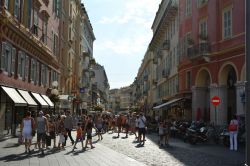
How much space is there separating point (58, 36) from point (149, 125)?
13977 millimetres

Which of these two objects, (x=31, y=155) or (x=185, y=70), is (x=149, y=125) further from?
(x=31, y=155)

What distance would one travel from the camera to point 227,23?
3256cm

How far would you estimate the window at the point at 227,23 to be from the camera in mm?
32062

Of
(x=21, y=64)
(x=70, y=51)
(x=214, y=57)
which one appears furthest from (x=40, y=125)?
(x=70, y=51)

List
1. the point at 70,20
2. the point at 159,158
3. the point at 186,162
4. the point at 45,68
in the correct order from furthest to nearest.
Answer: the point at 70,20
the point at 45,68
the point at 159,158
the point at 186,162

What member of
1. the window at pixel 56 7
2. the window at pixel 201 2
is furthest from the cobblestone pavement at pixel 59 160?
the window at pixel 56 7

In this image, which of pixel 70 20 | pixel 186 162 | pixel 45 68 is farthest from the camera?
pixel 70 20

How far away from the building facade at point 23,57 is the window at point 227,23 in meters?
14.2

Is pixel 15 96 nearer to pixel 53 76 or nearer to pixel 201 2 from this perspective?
pixel 53 76

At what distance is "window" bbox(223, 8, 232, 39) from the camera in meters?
32.1

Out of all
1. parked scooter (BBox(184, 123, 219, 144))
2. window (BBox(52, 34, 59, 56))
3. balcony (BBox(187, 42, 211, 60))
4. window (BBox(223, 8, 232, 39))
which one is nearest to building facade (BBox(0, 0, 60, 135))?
window (BBox(52, 34, 59, 56))

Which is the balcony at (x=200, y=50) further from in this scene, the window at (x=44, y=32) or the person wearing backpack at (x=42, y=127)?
the person wearing backpack at (x=42, y=127)

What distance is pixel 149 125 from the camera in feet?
143

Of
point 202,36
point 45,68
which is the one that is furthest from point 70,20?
point 202,36
